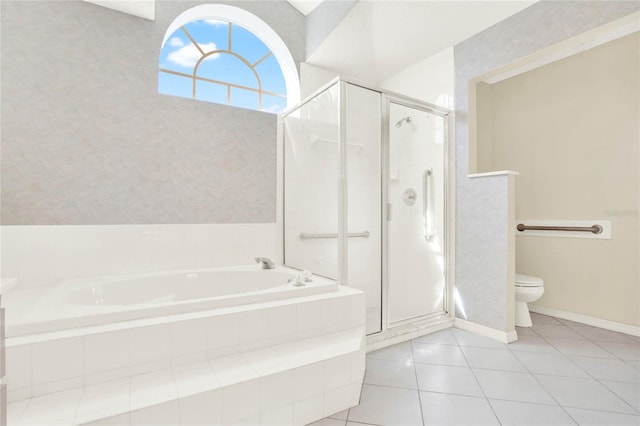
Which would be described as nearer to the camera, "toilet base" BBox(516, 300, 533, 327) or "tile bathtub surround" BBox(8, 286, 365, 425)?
"tile bathtub surround" BBox(8, 286, 365, 425)

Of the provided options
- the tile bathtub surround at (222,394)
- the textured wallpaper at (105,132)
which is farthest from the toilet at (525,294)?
the textured wallpaper at (105,132)

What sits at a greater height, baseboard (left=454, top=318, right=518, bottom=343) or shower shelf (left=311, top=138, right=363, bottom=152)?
shower shelf (left=311, top=138, right=363, bottom=152)

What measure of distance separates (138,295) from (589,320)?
3611 millimetres

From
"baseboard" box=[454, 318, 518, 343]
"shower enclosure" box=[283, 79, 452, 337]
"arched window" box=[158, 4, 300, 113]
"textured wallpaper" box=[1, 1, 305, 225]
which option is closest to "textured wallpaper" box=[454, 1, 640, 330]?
"baseboard" box=[454, 318, 518, 343]

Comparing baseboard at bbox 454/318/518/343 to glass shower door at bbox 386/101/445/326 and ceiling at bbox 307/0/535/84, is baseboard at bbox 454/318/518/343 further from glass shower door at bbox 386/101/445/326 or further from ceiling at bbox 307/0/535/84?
ceiling at bbox 307/0/535/84

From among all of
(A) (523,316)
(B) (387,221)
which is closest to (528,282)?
(A) (523,316)

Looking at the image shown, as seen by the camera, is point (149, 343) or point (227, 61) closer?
point (149, 343)

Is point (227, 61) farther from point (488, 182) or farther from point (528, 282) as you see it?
point (528, 282)

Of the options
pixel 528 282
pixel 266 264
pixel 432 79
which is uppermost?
pixel 432 79

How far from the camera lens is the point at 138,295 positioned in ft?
6.81

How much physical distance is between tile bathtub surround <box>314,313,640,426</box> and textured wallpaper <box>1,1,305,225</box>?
165 centimetres

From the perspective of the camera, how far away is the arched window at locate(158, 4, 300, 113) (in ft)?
8.39

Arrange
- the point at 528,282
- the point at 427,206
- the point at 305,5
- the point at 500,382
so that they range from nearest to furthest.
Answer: the point at 500,382 < the point at 528,282 < the point at 427,206 < the point at 305,5

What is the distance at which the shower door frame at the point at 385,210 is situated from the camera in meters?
2.11
